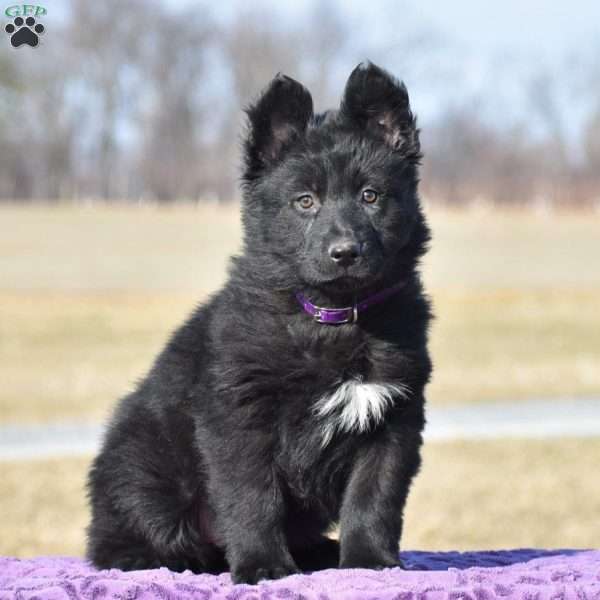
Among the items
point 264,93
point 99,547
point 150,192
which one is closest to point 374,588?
point 99,547

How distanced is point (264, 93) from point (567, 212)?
42596mm

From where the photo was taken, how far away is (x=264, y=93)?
4.08 m

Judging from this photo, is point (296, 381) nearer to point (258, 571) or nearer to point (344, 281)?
point (344, 281)

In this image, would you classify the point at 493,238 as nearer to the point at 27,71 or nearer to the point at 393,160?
the point at 27,71

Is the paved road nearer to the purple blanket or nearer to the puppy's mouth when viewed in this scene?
the purple blanket

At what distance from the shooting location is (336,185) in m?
3.88

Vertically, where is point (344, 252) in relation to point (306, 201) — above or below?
below

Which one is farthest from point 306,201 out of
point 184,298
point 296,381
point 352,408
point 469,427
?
point 184,298

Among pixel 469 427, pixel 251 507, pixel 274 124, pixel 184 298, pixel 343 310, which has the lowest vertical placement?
pixel 469 427

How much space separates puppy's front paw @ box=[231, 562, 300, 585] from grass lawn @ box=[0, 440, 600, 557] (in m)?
4.45

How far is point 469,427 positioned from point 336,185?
31.9 ft

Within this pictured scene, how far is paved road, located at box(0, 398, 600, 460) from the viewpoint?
11906 mm

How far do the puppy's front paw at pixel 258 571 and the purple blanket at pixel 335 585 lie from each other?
48 millimetres

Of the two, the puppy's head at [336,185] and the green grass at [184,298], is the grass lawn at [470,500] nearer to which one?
the green grass at [184,298]
